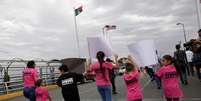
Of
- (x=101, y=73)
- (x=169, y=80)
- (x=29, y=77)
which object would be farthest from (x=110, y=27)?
(x=169, y=80)

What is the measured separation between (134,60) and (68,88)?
5.42 ft

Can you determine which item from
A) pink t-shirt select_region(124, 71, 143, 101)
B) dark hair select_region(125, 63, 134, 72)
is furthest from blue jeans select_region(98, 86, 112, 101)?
dark hair select_region(125, 63, 134, 72)

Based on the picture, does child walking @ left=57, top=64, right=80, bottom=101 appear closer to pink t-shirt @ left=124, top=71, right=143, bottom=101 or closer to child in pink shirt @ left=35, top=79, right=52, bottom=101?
pink t-shirt @ left=124, top=71, right=143, bottom=101

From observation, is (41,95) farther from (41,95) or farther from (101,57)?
(101,57)

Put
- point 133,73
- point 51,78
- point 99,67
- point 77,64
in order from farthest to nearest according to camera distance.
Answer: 1. point 77,64
2. point 51,78
3. point 99,67
4. point 133,73

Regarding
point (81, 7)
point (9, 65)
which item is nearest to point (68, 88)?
point (9, 65)

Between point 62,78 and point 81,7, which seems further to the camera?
point 81,7

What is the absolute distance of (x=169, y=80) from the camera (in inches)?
394

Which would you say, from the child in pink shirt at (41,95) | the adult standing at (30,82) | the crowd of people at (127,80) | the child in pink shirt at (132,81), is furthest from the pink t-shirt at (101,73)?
the adult standing at (30,82)

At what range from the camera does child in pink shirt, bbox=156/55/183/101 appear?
9859mm

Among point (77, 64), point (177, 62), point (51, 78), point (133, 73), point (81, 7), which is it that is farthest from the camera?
point (81, 7)

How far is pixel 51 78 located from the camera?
119 ft

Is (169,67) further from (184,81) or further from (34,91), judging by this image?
(184,81)

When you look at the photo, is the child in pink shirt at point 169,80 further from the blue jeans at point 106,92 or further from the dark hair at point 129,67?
the blue jeans at point 106,92
